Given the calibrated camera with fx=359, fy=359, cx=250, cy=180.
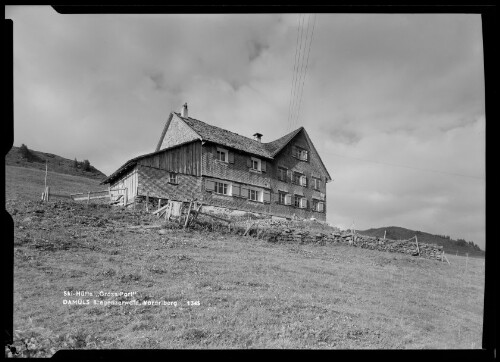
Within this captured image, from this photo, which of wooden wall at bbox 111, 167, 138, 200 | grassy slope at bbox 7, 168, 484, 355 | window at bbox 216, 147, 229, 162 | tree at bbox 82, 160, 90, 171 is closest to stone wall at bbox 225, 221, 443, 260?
window at bbox 216, 147, 229, 162

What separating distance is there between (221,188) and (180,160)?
12.4 ft

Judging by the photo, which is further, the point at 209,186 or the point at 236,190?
the point at 236,190

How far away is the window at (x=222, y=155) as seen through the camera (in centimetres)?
1428

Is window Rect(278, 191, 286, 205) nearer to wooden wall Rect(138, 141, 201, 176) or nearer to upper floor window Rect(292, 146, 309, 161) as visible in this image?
wooden wall Rect(138, 141, 201, 176)

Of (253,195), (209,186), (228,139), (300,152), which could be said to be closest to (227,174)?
(209,186)

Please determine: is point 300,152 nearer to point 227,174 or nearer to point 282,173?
point 227,174

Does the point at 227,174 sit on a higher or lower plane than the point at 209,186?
higher

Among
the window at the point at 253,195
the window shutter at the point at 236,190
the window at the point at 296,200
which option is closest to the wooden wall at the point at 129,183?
the window shutter at the point at 236,190

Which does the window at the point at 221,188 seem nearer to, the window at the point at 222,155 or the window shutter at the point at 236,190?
the window shutter at the point at 236,190

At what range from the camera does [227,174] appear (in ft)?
54.4

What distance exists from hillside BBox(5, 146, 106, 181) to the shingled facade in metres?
2.22

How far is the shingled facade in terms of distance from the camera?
413 inches

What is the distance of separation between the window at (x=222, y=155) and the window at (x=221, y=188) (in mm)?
1070

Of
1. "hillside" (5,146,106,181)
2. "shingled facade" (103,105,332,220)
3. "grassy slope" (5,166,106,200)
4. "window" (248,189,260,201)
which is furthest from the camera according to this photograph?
"window" (248,189,260,201)
